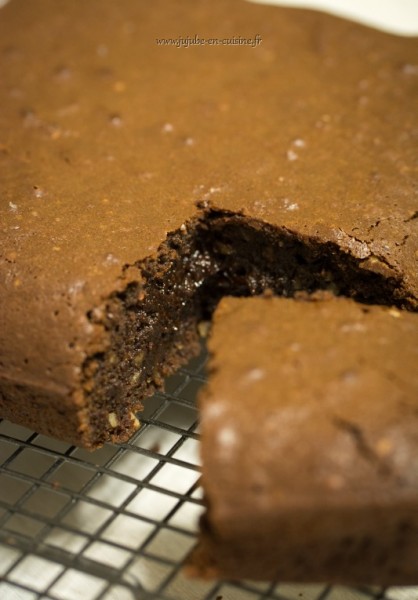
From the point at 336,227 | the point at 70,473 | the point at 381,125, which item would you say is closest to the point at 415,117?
the point at 381,125

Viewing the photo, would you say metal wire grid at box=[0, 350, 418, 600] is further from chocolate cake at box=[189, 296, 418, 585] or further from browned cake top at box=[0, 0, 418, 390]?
browned cake top at box=[0, 0, 418, 390]

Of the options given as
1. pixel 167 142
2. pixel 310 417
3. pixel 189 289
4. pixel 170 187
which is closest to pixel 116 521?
pixel 189 289

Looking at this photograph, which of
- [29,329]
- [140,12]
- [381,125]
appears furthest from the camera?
[140,12]

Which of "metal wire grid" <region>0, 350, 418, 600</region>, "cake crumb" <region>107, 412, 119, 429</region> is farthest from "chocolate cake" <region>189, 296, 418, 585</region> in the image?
"cake crumb" <region>107, 412, 119, 429</region>

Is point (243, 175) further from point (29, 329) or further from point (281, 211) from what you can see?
point (29, 329)

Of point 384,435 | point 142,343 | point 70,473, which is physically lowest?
point 70,473
